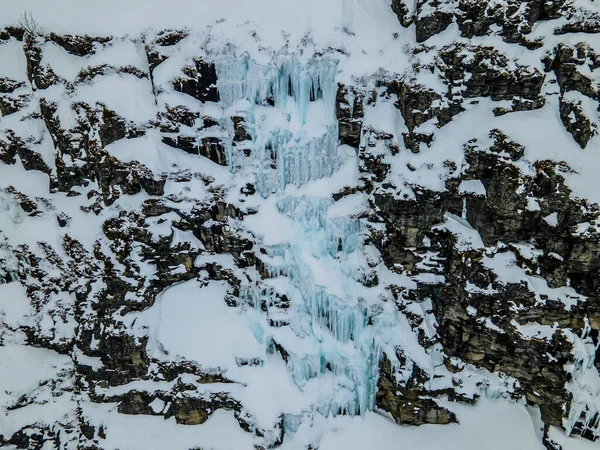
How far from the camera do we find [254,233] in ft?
51.7

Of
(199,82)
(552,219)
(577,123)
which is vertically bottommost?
(552,219)

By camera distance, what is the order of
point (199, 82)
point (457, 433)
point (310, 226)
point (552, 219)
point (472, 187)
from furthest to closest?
point (310, 226), point (199, 82), point (457, 433), point (472, 187), point (552, 219)

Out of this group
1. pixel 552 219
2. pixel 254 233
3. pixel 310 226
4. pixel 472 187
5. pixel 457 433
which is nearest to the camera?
pixel 552 219

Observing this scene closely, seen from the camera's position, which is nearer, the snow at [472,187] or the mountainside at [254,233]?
the snow at [472,187]

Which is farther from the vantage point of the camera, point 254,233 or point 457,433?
point 254,233

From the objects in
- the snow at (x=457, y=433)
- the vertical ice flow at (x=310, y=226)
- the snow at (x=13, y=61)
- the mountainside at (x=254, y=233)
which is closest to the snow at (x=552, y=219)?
the mountainside at (x=254, y=233)

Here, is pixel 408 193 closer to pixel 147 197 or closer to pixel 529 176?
pixel 529 176

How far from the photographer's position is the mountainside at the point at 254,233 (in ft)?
46.4

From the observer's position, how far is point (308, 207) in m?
15.4

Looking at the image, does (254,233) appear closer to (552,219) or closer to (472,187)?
(472,187)

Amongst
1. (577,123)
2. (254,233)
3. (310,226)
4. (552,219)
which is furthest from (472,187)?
(254,233)

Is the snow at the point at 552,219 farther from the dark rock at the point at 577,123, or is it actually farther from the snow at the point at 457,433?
the snow at the point at 457,433

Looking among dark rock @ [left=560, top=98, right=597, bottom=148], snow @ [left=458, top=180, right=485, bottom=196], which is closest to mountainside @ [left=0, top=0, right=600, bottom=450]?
snow @ [left=458, top=180, right=485, bottom=196]

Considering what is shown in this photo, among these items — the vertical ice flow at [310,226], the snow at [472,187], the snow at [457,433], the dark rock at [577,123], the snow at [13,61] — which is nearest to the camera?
the dark rock at [577,123]
